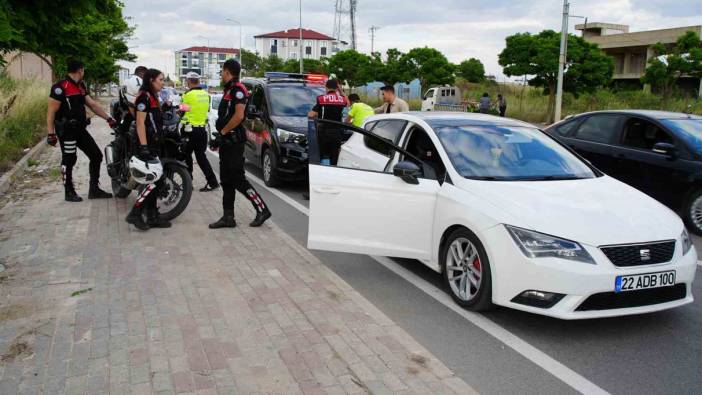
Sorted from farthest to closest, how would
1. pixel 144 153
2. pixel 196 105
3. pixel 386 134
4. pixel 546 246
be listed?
1. pixel 196 105
2. pixel 144 153
3. pixel 386 134
4. pixel 546 246

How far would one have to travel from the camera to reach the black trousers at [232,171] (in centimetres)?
723

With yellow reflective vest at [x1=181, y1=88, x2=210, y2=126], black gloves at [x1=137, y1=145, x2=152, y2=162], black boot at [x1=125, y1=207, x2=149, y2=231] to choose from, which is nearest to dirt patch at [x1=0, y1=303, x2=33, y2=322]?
black boot at [x1=125, y1=207, x2=149, y2=231]

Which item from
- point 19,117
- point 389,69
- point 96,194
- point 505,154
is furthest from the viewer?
point 389,69

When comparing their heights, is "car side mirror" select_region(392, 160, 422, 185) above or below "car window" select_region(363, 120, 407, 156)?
below

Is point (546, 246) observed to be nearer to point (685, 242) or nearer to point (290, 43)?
point (685, 242)

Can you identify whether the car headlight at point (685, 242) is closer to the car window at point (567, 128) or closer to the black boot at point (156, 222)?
the car window at point (567, 128)

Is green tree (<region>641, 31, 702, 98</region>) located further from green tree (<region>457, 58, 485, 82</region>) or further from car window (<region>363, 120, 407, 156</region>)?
car window (<region>363, 120, 407, 156</region>)

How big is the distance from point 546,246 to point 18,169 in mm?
10397

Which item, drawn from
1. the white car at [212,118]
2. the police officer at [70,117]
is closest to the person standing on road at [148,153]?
the police officer at [70,117]

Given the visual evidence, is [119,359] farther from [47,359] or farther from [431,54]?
[431,54]

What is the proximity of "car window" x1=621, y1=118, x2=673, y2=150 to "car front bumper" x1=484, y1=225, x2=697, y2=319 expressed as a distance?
445cm

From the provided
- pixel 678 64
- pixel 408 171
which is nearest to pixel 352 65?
pixel 678 64

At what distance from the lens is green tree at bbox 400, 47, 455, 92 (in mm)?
47281

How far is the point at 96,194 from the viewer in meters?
9.05
